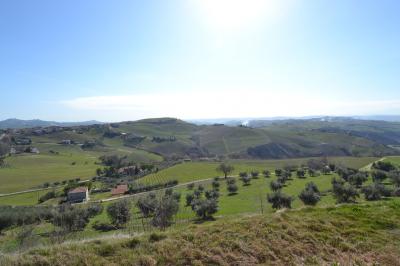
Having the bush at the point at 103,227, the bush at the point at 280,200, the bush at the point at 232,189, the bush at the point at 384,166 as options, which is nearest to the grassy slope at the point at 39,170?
the bush at the point at 232,189

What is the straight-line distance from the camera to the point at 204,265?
9.56 meters

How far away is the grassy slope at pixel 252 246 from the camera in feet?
32.0

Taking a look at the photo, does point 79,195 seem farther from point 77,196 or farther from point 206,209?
point 206,209

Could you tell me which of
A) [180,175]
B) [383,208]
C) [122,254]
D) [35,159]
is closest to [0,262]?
[122,254]

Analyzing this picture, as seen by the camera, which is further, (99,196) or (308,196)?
(99,196)

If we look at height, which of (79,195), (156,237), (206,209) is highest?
(156,237)

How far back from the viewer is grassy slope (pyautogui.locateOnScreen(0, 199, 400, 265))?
384 inches

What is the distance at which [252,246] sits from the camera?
10.7 meters

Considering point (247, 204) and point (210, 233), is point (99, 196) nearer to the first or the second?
point (247, 204)

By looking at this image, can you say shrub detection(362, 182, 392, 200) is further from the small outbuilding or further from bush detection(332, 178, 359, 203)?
the small outbuilding

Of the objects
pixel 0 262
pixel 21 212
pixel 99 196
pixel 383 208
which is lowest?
pixel 99 196

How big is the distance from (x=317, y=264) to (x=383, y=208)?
878 cm

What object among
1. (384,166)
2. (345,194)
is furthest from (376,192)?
(384,166)

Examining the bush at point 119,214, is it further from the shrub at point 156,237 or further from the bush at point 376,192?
the bush at point 376,192
